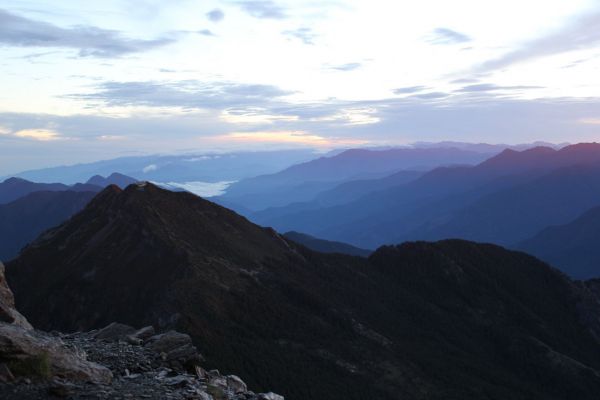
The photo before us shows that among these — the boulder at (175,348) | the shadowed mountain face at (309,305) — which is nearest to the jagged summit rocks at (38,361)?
the boulder at (175,348)

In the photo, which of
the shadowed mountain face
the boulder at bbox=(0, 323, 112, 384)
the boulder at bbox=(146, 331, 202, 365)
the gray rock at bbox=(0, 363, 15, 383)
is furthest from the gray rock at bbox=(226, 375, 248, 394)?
the shadowed mountain face

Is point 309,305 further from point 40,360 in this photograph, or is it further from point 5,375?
point 5,375

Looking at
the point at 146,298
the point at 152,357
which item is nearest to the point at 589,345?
the point at 146,298

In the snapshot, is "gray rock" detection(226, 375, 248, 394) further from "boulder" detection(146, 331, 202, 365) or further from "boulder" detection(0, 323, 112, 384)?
"boulder" detection(0, 323, 112, 384)

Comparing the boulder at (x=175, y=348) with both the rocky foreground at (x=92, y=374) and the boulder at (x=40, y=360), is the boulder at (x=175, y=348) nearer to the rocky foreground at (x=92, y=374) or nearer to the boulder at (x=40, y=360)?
the rocky foreground at (x=92, y=374)

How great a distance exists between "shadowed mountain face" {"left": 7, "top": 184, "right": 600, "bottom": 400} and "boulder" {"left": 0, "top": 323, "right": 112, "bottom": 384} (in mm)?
50621

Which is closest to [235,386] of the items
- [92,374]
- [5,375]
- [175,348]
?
[175,348]

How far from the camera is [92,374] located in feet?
69.0

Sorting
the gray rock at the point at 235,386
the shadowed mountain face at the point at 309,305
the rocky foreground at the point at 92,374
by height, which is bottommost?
the shadowed mountain face at the point at 309,305

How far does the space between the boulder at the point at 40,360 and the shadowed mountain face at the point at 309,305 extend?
50.6m

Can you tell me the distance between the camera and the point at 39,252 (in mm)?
107375

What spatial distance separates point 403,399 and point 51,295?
59.3 metres

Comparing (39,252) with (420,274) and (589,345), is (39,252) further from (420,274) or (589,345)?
(589,345)

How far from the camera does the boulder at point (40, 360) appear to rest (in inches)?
771
